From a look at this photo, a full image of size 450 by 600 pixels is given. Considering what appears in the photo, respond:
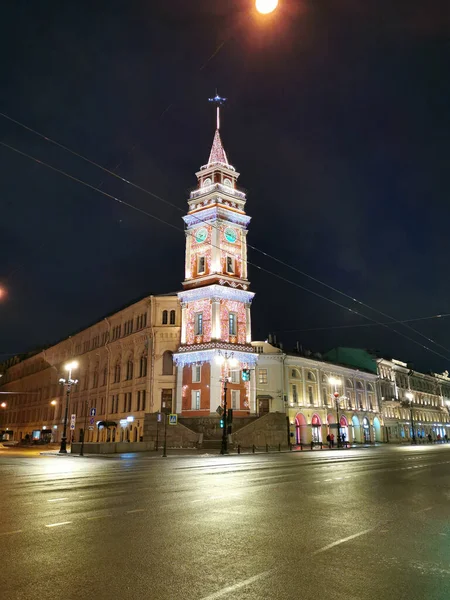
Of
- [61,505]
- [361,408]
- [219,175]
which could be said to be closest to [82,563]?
[61,505]

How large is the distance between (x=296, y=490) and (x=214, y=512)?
13.4 feet

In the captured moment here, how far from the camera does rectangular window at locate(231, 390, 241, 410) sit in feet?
166

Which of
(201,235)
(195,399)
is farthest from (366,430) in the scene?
(201,235)

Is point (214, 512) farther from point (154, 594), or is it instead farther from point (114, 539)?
point (154, 594)

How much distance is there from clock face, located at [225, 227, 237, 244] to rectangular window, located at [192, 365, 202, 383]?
49.9 feet

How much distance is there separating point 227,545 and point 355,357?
265ft

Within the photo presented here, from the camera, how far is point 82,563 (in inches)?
224

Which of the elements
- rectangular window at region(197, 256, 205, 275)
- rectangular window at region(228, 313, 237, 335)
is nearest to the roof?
rectangular window at region(197, 256, 205, 275)

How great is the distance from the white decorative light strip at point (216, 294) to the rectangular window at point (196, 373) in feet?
25.0

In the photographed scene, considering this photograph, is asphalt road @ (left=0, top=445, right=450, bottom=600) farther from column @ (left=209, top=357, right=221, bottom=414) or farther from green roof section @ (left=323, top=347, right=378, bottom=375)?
green roof section @ (left=323, top=347, right=378, bottom=375)

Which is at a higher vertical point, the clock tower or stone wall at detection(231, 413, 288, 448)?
the clock tower

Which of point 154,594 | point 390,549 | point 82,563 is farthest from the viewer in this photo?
point 390,549

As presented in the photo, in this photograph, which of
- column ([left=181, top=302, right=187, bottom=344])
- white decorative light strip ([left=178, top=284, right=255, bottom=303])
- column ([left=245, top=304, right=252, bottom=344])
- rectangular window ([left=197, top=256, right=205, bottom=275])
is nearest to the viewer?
white decorative light strip ([left=178, top=284, right=255, bottom=303])

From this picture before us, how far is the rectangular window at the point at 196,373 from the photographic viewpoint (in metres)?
50.5
